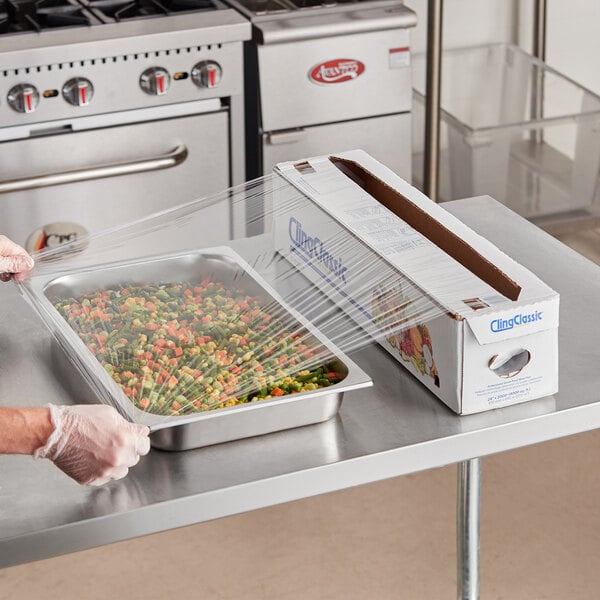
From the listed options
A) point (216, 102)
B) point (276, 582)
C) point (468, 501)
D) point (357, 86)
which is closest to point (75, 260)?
point (468, 501)

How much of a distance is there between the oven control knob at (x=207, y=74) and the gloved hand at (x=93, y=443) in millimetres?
1553

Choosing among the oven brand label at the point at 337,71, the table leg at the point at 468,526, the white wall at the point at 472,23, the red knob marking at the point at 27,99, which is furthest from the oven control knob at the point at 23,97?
the white wall at the point at 472,23

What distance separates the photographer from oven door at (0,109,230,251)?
260 cm

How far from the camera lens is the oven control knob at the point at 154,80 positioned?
2.62 metres

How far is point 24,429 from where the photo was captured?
4.01 feet

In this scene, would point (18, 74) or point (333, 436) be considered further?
point (18, 74)

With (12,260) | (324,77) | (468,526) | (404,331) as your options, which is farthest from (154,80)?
(404,331)

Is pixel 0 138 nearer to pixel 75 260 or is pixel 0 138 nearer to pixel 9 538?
pixel 75 260

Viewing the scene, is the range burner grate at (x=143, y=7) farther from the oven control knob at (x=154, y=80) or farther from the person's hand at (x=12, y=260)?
the person's hand at (x=12, y=260)

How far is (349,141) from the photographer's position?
2875 mm

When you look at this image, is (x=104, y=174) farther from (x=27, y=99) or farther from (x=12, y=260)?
(x=12, y=260)

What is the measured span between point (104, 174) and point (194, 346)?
4.31 ft

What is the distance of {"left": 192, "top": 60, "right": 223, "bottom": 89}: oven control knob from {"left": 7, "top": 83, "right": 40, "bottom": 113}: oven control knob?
36 centimetres

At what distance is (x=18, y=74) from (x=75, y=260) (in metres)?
1.06
